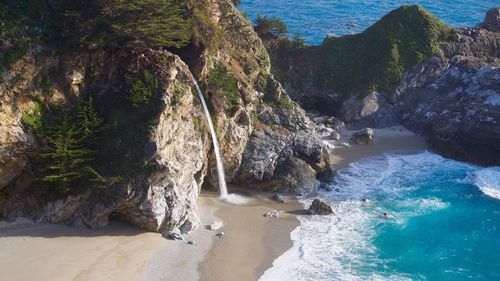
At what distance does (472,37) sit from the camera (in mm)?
38531

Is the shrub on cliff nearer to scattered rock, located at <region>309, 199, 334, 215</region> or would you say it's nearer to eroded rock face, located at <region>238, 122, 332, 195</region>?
eroded rock face, located at <region>238, 122, 332, 195</region>

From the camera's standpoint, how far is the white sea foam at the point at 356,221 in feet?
60.7

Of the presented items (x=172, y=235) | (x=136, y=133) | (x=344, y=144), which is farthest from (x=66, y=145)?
(x=344, y=144)

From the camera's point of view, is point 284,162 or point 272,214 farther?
point 284,162

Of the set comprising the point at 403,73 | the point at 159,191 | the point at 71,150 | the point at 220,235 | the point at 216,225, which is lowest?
the point at 220,235

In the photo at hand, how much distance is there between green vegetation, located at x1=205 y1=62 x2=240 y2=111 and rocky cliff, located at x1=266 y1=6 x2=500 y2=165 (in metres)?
12.2

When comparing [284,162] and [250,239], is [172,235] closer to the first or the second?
[250,239]

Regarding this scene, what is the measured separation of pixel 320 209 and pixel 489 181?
10280mm

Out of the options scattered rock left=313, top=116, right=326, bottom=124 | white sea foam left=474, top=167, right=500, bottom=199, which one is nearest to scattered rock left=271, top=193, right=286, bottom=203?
white sea foam left=474, top=167, right=500, bottom=199

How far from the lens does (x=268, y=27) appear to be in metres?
37.8

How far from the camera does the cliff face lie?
19.1 meters

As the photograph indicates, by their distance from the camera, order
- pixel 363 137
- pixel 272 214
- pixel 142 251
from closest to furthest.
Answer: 1. pixel 142 251
2. pixel 272 214
3. pixel 363 137

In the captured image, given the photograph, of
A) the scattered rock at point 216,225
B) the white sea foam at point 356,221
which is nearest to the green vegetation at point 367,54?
the white sea foam at point 356,221

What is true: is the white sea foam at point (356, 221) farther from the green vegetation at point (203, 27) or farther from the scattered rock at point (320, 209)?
the green vegetation at point (203, 27)
